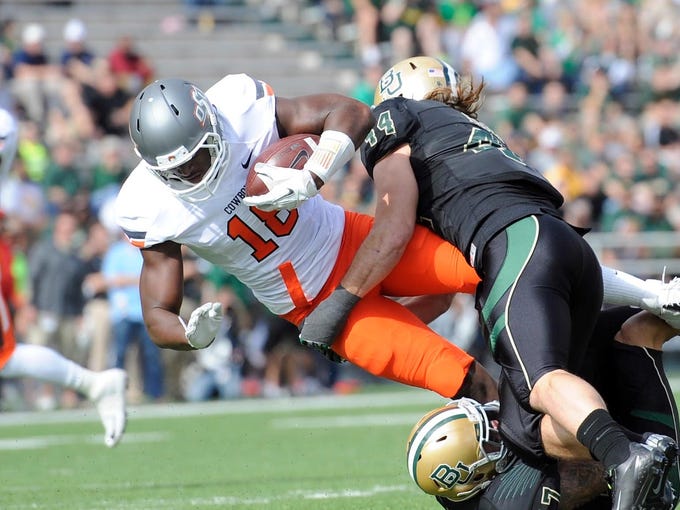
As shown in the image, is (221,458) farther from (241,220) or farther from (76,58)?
(76,58)

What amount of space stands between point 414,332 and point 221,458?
2687mm

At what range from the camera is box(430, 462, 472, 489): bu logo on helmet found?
14.0 feet

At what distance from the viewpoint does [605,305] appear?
501cm

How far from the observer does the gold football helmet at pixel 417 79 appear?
5.07 m

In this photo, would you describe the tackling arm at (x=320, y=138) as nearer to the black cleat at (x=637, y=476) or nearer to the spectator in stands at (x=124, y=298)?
the black cleat at (x=637, y=476)

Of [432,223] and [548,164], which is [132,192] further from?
[548,164]

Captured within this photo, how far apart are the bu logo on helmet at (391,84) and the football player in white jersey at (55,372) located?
1992 mm

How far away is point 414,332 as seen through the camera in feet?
15.5

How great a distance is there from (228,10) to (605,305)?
11.6 meters

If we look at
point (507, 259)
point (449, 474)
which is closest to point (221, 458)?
point (449, 474)

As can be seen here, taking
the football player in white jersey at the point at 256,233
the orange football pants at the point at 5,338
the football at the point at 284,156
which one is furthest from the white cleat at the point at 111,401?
the football at the point at 284,156

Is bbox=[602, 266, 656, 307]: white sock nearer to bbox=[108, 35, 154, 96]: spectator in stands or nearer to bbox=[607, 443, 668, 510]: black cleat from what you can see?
bbox=[607, 443, 668, 510]: black cleat

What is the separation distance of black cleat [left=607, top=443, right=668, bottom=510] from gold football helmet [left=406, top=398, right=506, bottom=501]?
2.27 ft

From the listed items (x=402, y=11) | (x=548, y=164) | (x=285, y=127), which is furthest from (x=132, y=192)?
(x=402, y=11)
